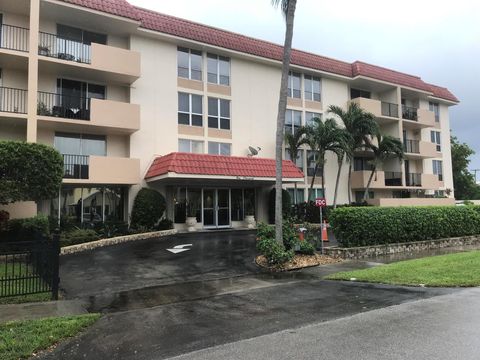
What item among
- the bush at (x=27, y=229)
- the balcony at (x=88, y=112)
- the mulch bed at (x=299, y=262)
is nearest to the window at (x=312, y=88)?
the balcony at (x=88, y=112)

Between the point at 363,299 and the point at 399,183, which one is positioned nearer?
the point at 363,299

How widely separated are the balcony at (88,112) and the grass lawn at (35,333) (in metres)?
14.9

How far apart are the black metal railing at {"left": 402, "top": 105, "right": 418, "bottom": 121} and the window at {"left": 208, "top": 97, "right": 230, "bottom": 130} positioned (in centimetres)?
1687

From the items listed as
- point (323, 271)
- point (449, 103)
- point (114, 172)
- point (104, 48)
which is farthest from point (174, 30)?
point (449, 103)

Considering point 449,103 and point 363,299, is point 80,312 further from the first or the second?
point 449,103

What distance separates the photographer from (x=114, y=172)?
20984 mm

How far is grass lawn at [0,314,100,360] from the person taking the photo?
18.2ft

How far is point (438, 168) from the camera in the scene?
38.8 m

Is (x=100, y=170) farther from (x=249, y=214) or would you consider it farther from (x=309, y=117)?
(x=309, y=117)

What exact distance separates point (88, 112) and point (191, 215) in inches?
305

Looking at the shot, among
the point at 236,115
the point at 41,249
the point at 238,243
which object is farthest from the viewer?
the point at 236,115

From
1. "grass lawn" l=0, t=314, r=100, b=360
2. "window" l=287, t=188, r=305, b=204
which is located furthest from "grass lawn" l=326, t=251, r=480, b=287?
"window" l=287, t=188, r=305, b=204

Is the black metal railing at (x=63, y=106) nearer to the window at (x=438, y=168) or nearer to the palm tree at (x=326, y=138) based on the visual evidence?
the palm tree at (x=326, y=138)

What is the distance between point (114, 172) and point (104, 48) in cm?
631
